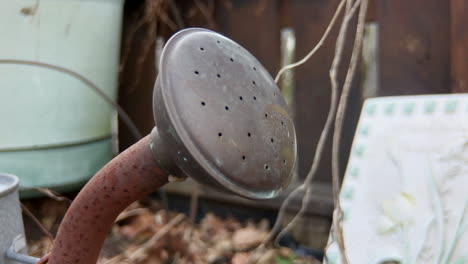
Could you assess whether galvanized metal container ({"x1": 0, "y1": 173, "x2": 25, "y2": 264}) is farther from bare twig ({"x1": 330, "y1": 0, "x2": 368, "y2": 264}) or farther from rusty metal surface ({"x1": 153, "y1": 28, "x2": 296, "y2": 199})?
bare twig ({"x1": 330, "y1": 0, "x2": 368, "y2": 264})

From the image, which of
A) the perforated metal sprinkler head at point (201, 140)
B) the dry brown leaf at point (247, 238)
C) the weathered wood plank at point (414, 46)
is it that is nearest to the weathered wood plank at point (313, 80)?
the weathered wood plank at point (414, 46)

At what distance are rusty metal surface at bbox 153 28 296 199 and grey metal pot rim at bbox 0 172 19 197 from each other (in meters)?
0.38

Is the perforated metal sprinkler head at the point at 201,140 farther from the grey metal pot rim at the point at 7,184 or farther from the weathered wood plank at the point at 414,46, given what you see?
the weathered wood plank at the point at 414,46

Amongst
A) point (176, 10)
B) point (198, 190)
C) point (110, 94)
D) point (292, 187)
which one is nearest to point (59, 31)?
point (110, 94)

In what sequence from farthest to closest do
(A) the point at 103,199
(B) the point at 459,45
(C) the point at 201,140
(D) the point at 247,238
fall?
(D) the point at 247,238 → (B) the point at 459,45 → (A) the point at 103,199 → (C) the point at 201,140

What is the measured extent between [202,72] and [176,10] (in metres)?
1.44

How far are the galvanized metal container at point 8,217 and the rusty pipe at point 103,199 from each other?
0.18m

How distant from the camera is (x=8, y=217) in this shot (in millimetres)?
784

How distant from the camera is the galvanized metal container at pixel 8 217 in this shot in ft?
2.52

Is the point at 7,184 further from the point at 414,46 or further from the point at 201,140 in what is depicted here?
the point at 414,46

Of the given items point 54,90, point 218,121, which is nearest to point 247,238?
point 54,90

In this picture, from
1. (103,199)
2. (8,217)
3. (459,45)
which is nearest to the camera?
(103,199)

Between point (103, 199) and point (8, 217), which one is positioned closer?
point (103, 199)

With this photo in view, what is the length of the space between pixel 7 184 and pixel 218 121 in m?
0.54
